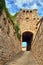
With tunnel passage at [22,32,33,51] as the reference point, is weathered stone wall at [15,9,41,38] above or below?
above

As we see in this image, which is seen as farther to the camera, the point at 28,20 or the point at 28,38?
the point at 28,38

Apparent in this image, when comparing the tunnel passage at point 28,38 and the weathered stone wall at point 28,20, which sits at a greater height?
the weathered stone wall at point 28,20

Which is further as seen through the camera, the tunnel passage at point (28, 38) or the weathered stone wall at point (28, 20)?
the tunnel passage at point (28, 38)

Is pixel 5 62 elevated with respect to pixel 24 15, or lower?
elevated

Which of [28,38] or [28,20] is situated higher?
[28,20]

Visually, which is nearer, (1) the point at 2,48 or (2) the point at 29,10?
(1) the point at 2,48

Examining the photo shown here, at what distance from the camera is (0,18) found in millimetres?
13102

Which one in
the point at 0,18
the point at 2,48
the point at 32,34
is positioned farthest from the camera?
the point at 32,34

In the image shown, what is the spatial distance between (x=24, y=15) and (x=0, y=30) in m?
17.1

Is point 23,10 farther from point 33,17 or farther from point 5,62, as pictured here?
point 5,62

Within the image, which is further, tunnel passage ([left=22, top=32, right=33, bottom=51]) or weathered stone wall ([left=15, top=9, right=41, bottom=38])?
tunnel passage ([left=22, top=32, right=33, bottom=51])

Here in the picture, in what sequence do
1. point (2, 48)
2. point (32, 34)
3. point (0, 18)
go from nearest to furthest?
point (2, 48), point (0, 18), point (32, 34)

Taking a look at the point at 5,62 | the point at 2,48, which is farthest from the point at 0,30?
the point at 5,62

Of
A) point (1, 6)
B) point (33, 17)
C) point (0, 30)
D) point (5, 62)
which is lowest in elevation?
point (33, 17)
